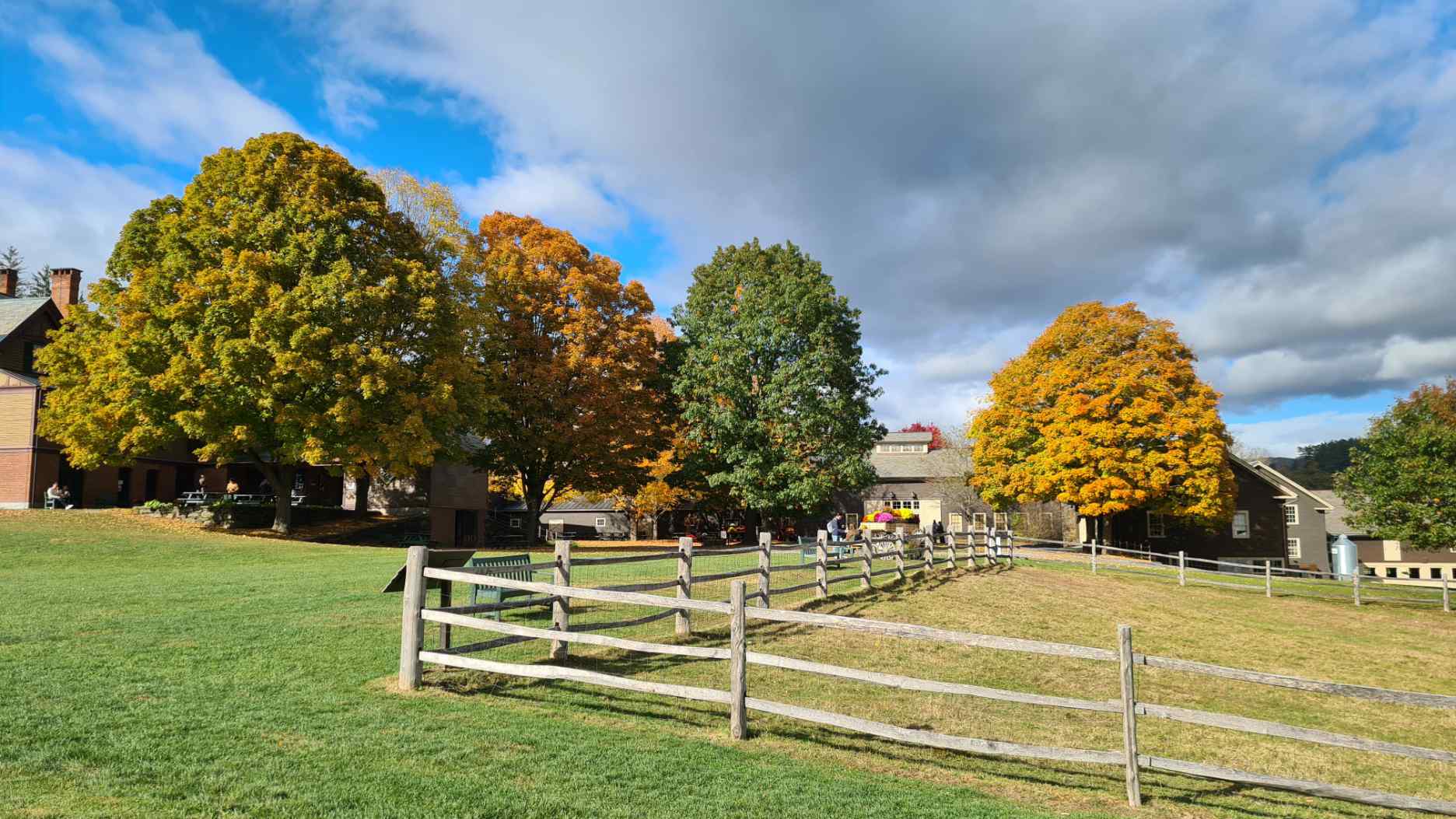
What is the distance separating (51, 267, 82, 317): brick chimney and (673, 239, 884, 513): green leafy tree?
28.1m

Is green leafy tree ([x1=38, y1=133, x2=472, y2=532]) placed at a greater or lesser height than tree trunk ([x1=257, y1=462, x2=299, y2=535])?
greater

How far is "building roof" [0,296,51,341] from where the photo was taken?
34.8 meters

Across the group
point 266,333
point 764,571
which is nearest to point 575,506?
point 266,333

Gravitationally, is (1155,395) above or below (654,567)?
above

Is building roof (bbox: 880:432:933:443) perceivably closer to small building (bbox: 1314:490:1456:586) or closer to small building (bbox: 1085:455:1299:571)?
small building (bbox: 1085:455:1299:571)

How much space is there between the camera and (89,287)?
28672 millimetres

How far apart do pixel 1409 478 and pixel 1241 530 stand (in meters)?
18.2

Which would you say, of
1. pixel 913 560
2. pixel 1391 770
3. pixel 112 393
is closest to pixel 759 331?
pixel 913 560

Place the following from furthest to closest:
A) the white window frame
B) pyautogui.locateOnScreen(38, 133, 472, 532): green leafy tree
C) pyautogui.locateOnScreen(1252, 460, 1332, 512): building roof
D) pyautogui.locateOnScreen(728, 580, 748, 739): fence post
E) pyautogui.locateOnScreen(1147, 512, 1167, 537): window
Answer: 1. pyautogui.locateOnScreen(1252, 460, 1332, 512): building roof
2. the white window frame
3. pyautogui.locateOnScreen(1147, 512, 1167, 537): window
4. pyautogui.locateOnScreen(38, 133, 472, 532): green leafy tree
5. pyautogui.locateOnScreen(728, 580, 748, 739): fence post

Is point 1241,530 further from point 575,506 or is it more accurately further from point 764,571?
point 764,571

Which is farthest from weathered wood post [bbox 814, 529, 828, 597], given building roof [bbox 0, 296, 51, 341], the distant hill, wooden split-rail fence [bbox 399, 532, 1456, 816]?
the distant hill

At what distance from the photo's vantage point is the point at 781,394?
3531cm

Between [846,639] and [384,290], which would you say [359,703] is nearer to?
[846,639]

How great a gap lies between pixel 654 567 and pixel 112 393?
17.9 meters
